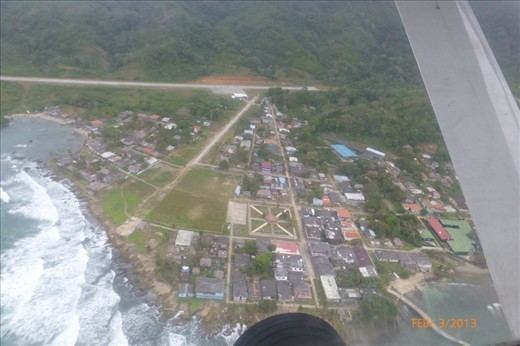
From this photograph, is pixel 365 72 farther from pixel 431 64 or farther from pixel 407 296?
pixel 431 64

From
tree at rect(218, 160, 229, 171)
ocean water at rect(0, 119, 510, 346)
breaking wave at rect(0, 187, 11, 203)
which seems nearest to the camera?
ocean water at rect(0, 119, 510, 346)

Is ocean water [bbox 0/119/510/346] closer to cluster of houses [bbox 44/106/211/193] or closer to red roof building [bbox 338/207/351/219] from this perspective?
cluster of houses [bbox 44/106/211/193]

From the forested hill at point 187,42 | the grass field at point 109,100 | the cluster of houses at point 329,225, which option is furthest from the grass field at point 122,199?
the forested hill at point 187,42

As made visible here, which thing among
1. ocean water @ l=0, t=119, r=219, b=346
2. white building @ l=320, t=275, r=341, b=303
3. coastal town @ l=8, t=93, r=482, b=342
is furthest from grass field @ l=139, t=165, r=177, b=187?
white building @ l=320, t=275, r=341, b=303

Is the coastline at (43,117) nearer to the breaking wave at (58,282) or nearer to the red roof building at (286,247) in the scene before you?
the breaking wave at (58,282)

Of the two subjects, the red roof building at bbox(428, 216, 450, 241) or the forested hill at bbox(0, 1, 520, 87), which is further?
the forested hill at bbox(0, 1, 520, 87)

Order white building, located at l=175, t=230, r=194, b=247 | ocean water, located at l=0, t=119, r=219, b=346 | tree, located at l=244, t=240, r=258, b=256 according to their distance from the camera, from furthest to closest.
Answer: white building, located at l=175, t=230, r=194, b=247, tree, located at l=244, t=240, r=258, b=256, ocean water, located at l=0, t=119, r=219, b=346
